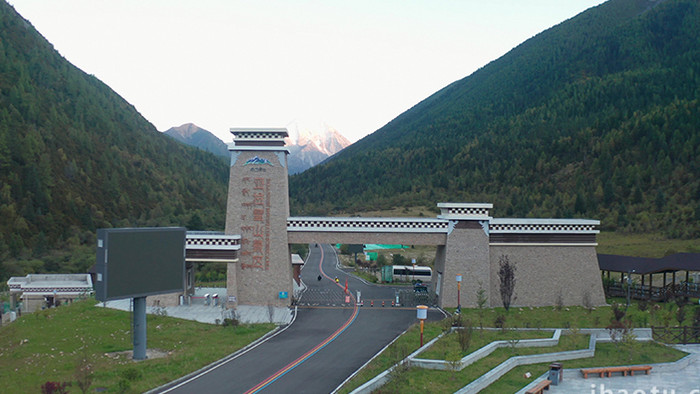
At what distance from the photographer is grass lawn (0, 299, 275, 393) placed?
2333 cm

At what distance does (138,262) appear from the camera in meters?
27.5

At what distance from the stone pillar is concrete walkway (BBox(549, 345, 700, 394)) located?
16131 mm

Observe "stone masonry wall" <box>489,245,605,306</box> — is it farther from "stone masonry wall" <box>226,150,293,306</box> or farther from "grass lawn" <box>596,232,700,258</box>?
"grass lawn" <box>596,232,700,258</box>

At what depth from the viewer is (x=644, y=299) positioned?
42906 millimetres

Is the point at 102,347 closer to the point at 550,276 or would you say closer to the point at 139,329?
the point at 139,329

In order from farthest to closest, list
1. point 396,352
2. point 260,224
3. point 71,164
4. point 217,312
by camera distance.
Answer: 1. point 71,164
2. point 260,224
3. point 217,312
4. point 396,352

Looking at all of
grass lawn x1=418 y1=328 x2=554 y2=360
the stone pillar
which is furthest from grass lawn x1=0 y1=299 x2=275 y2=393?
the stone pillar

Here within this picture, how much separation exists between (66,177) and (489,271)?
102 m

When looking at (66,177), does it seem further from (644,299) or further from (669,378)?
(669,378)

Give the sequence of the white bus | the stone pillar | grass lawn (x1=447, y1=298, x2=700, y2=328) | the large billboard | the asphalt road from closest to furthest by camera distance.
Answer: the asphalt road, the large billboard, grass lawn (x1=447, y1=298, x2=700, y2=328), the stone pillar, the white bus

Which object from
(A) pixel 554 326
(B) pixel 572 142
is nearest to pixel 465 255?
(A) pixel 554 326

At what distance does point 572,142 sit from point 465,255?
84.4m

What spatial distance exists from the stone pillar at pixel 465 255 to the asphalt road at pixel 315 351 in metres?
3.04

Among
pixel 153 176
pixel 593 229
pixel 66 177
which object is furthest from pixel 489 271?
pixel 153 176
